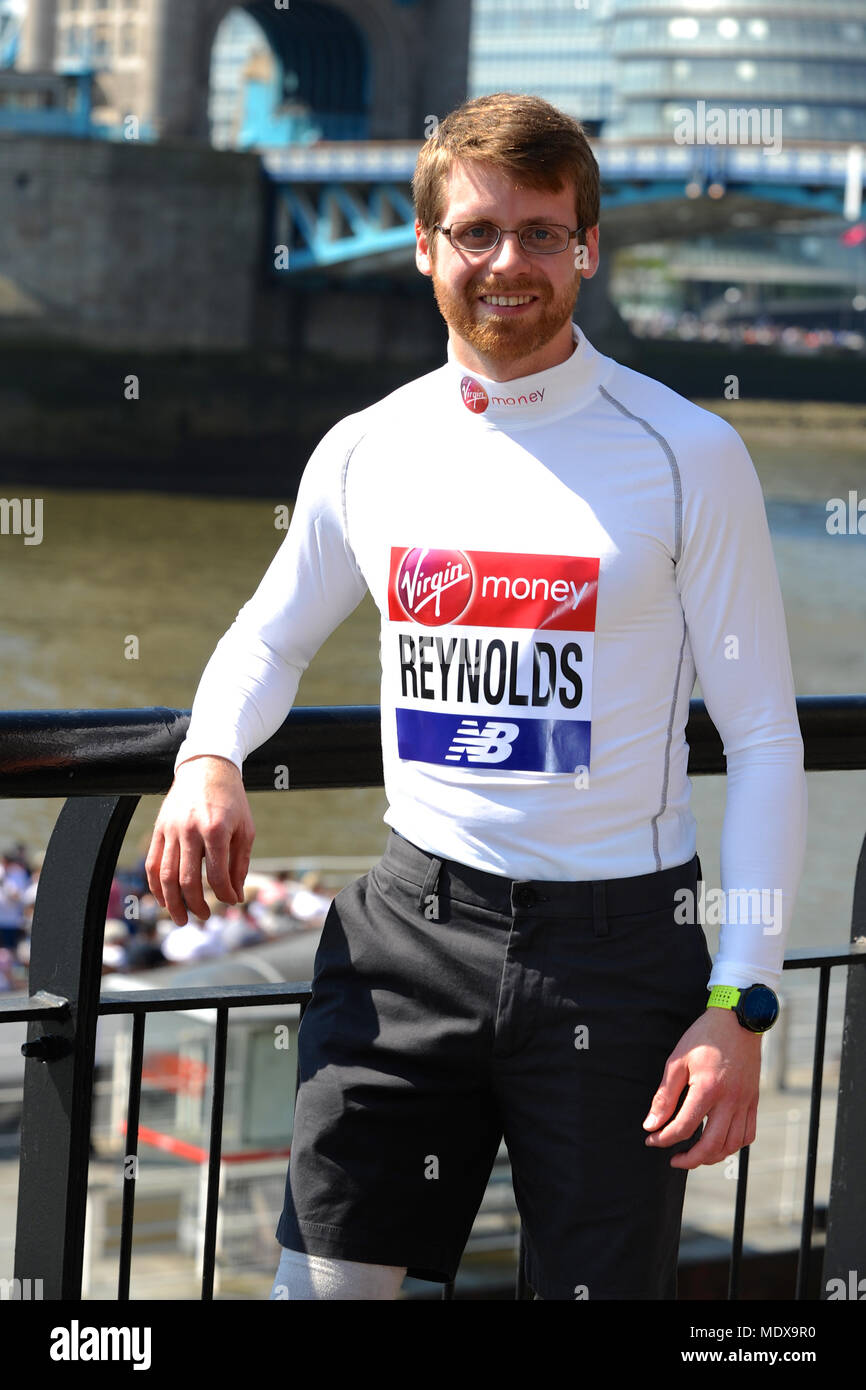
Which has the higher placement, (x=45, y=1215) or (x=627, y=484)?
(x=627, y=484)

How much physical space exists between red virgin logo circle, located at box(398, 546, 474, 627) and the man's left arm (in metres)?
0.19

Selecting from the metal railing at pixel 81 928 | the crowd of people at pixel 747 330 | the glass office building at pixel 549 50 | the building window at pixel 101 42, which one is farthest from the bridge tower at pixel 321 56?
the metal railing at pixel 81 928

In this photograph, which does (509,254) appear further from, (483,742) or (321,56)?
(321,56)

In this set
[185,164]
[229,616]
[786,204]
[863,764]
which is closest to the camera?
[863,764]

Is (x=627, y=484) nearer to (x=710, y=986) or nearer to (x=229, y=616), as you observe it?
(x=710, y=986)

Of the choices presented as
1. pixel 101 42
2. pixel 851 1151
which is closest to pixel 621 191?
pixel 101 42

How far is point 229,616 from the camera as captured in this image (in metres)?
20.0

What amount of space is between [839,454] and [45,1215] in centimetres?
3796

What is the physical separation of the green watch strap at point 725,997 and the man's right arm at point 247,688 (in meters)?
0.42

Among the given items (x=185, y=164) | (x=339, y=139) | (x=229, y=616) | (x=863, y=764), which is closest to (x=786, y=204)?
(x=185, y=164)

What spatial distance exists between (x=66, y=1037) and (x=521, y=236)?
32.9 inches

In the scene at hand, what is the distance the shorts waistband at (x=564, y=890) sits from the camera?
1.65m

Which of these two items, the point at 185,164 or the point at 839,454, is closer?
the point at 185,164

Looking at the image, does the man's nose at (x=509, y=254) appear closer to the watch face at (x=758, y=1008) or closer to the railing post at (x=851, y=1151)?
the watch face at (x=758, y=1008)
